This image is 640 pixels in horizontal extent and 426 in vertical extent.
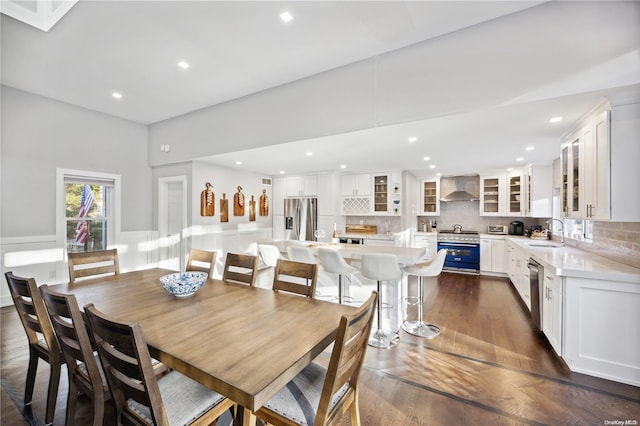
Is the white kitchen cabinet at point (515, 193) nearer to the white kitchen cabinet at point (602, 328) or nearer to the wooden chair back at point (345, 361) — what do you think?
the white kitchen cabinet at point (602, 328)

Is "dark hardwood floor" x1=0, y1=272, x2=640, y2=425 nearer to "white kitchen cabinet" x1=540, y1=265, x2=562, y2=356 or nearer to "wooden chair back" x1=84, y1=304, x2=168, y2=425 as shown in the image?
"white kitchen cabinet" x1=540, y1=265, x2=562, y2=356

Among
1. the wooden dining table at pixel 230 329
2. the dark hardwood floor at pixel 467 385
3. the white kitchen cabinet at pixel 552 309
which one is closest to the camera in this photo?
the wooden dining table at pixel 230 329

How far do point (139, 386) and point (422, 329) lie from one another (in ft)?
9.20

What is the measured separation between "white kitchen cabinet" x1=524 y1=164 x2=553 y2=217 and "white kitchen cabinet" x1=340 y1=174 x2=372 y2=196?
10.1 ft

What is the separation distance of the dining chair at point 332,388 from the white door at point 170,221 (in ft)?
15.3

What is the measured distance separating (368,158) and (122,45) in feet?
11.7

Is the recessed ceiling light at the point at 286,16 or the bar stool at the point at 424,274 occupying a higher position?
the recessed ceiling light at the point at 286,16

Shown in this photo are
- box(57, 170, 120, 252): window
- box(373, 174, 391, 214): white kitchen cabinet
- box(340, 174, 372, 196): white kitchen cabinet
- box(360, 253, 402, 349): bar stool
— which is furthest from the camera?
box(340, 174, 372, 196): white kitchen cabinet

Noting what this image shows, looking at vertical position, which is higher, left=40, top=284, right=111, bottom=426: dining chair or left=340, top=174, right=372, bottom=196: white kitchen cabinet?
left=340, top=174, right=372, bottom=196: white kitchen cabinet

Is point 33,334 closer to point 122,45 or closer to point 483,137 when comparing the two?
point 122,45

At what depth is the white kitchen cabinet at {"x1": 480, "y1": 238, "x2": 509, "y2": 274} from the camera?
5465mm

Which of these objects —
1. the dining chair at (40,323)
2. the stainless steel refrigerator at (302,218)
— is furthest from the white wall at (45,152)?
the stainless steel refrigerator at (302,218)

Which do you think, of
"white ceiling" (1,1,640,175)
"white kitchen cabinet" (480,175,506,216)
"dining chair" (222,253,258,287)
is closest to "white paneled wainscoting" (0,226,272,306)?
"white ceiling" (1,1,640,175)

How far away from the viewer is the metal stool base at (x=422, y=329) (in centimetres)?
294
